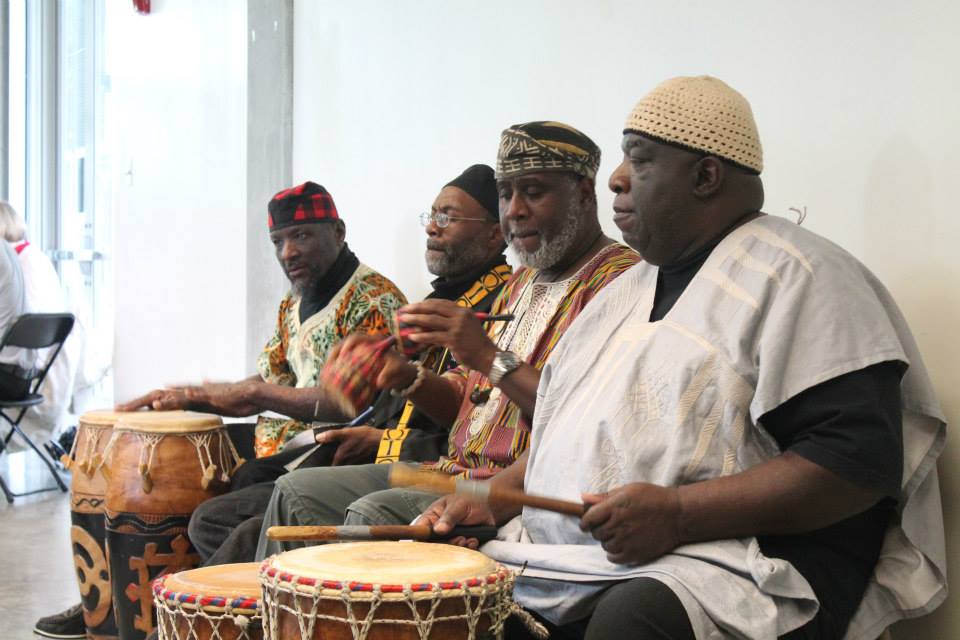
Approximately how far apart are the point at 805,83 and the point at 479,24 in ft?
5.44

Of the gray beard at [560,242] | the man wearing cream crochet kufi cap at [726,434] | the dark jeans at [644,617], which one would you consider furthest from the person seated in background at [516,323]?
the dark jeans at [644,617]

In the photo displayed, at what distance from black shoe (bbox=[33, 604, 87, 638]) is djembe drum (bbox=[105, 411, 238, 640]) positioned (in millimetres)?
486

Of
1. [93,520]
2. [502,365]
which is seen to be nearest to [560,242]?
[502,365]

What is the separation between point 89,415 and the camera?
3824 millimetres

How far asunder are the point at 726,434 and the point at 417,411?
1412 mm

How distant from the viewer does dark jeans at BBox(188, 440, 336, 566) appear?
304 centimetres

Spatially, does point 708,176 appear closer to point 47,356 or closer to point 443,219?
point 443,219

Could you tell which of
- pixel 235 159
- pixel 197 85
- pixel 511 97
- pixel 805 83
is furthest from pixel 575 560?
pixel 197 85

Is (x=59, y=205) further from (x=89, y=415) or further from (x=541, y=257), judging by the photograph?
(x=541, y=257)

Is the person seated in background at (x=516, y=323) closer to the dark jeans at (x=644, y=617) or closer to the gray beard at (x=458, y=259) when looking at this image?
the gray beard at (x=458, y=259)

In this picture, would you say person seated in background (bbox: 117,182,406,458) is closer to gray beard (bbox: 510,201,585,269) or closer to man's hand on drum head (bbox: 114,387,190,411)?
man's hand on drum head (bbox: 114,387,190,411)

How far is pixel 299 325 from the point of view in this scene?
397 centimetres

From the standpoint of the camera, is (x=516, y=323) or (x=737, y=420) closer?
(x=737, y=420)

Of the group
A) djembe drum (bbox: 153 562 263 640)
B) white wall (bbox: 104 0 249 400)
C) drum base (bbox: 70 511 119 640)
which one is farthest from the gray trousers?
white wall (bbox: 104 0 249 400)
